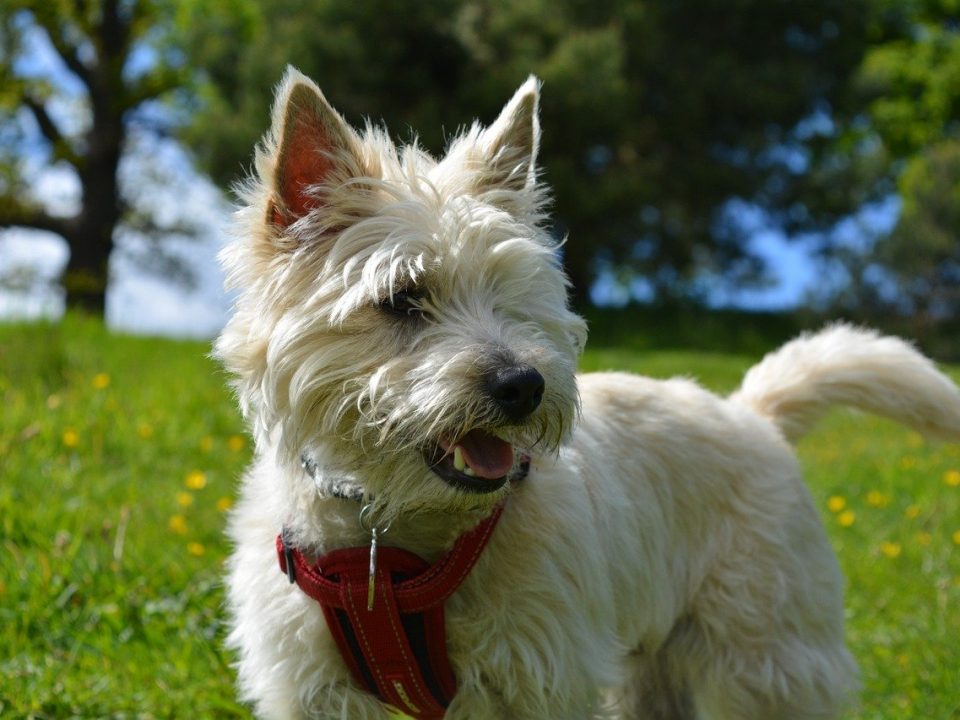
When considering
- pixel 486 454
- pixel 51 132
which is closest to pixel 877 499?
pixel 486 454

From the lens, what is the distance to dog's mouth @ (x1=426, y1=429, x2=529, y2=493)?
273 cm

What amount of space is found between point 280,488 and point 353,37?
1884 centimetres

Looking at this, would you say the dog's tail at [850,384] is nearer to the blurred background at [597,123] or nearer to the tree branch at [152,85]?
the blurred background at [597,123]

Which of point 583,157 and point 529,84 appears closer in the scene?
point 529,84

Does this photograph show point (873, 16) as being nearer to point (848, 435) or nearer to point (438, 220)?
point (848, 435)

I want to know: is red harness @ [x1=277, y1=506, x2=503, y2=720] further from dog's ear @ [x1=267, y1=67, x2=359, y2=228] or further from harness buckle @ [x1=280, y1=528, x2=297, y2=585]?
dog's ear @ [x1=267, y1=67, x2=359, y2=228]

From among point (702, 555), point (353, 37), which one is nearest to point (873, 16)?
point (353, 37)

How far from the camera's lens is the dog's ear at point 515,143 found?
321 cm

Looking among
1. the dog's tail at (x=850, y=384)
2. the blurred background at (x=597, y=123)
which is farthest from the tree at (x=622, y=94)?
the dog's tail at (x=850, y=384)

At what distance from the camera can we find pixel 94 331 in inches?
390

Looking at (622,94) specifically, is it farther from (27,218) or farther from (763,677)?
(763,677)

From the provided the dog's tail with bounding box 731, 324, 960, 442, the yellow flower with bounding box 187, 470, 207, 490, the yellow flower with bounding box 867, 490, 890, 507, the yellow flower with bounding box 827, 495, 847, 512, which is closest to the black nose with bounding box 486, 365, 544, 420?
the dog's tail with bounding box 731, 324, 960, 442

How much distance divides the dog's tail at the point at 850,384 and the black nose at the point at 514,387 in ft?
6.01

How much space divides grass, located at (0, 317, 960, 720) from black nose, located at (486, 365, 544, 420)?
1992 mm
